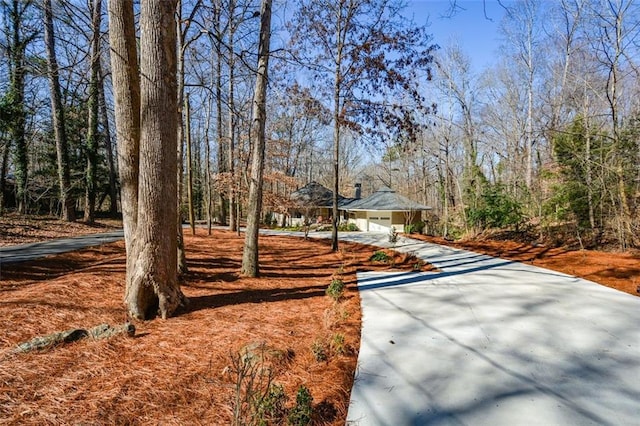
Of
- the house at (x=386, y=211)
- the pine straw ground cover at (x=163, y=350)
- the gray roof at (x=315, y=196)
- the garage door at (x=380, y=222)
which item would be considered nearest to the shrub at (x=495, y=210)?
the house at (x=386, y=211)

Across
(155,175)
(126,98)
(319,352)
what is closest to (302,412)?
(319,352)

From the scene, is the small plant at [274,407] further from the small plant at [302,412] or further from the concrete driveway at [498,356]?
the concrete driveway at [498,356]

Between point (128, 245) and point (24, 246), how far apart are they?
5841mm

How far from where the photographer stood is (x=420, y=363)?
8.64 ft

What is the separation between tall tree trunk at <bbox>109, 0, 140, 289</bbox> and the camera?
140 inches

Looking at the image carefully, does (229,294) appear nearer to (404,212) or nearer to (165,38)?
(165,38)

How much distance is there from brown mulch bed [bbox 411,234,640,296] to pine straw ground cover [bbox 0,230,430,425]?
4.72m

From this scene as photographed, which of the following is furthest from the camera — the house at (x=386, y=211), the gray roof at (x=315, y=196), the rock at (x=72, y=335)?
the gray roof at (x=315, y=196)

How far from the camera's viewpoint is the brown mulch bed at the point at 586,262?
17.3ft

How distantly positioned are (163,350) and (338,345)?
1.62m

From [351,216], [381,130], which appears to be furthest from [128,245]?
[351,216]

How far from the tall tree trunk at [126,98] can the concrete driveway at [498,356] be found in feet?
10.7

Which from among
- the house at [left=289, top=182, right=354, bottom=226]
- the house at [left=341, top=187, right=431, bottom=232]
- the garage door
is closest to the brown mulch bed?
the house at [left=341, top=187, right=431, bottom=232]

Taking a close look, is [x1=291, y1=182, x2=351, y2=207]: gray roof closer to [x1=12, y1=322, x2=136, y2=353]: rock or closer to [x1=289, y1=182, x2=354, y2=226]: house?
[x1=289, y1=182, x2=354, y2=226]: house
